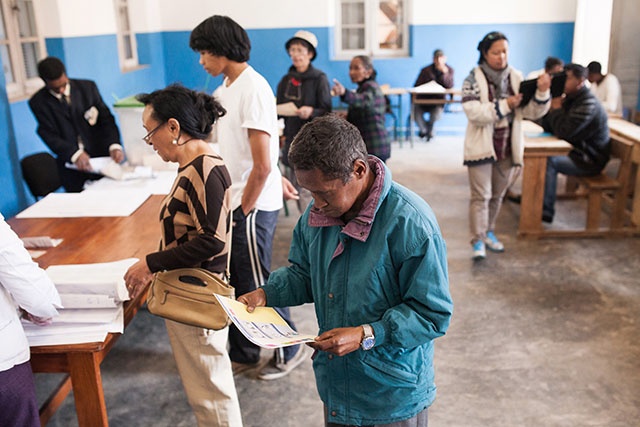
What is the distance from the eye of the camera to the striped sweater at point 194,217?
223cm

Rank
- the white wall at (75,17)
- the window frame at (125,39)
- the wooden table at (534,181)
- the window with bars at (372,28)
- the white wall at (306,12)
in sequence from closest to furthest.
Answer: the wooden table at (534,181)
the white wall at (75,17)
the window frame at (125,39)
the white wall at (306,12)
the window with bars at (372,28)

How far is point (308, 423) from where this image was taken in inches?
115

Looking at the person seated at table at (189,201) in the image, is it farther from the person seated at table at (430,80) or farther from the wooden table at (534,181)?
the person seated at table at (430,80)

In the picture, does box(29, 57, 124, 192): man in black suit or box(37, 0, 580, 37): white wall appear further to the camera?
box(37, 0, 580, 37): white wall

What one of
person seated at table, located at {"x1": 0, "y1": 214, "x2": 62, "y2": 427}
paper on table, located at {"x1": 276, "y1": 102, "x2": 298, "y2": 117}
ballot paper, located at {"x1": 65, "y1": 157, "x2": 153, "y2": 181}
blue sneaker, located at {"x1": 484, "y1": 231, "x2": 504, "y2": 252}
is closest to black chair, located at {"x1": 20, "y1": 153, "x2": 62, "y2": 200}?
ballot paper, located at {"x1": 65, "y1": 157, "x2": 153, "y2": 181}

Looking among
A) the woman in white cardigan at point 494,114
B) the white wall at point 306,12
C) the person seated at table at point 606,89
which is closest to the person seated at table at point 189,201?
the woman in white cardigan at point 494,114

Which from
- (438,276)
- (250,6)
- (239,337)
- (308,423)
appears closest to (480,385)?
(308,423)

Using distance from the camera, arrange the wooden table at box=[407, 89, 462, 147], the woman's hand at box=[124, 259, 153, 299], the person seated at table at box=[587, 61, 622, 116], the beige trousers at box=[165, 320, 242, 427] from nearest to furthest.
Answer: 1. the woman's hand at box=[124, 259, 153, 299]
2. the beige trousers at box=[165, 320, 242, 427]
3. the person seated at table at box=[587, 61, 622, 116]
4. the wooden table at box=[407, 89, 462, 147]

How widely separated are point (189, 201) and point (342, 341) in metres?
0.91

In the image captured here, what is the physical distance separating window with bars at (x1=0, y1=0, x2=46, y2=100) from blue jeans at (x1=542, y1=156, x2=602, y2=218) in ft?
14.7

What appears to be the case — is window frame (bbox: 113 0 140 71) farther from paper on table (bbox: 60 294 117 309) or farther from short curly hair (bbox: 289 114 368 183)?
short curly hair (bbox: 289 114 368 183)

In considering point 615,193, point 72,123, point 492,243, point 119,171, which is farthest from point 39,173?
point 615,193

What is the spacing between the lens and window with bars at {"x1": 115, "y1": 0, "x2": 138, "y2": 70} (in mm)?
8477

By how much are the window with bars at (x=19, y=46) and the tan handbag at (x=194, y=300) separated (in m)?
3.85
